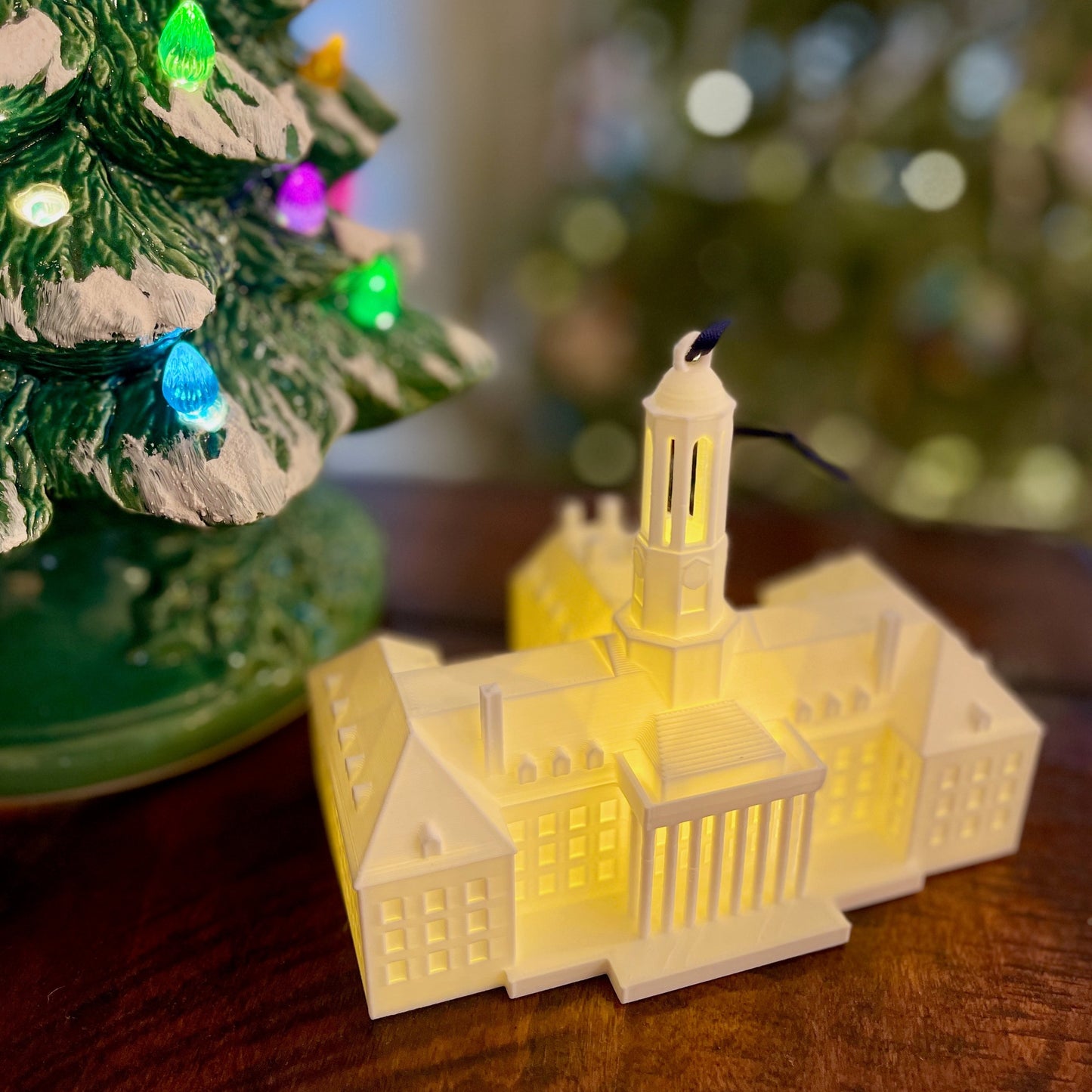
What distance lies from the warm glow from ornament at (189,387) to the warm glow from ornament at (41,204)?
0.41 ft

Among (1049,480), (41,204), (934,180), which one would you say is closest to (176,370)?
(41,204)

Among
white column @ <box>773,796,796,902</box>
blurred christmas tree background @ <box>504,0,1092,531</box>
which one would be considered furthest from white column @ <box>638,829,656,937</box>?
blurred christmas tree background @ <box>504,0,1092,531</box>

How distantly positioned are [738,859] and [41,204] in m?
0.74

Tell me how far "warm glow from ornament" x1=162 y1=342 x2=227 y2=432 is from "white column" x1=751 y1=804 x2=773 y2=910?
539mm

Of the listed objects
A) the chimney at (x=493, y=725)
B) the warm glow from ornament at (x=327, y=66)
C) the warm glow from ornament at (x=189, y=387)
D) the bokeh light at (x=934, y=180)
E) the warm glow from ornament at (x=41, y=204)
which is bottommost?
the chimney at (x=493, y=725)

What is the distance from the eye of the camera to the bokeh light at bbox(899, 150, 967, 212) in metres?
1.54

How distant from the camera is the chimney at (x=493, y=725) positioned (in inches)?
34.1

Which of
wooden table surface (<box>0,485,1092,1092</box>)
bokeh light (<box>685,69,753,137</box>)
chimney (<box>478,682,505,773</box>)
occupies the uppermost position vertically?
bokeh light (<box>685,69,753,137</box>)

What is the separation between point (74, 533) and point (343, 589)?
12.3 inches

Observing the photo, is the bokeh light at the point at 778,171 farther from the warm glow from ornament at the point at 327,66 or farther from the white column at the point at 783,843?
the white column at the point at 783,843

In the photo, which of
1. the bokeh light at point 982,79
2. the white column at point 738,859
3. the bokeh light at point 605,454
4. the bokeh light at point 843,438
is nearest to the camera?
the white column at point 738,859

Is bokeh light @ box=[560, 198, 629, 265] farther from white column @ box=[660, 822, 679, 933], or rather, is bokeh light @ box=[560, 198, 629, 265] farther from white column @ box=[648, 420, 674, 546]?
white column @ box=[660, 822, 679, 933]

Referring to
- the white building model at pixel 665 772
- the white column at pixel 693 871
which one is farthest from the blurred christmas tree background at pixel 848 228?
the white column at pixel 693 871

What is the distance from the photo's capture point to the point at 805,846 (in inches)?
37.6
